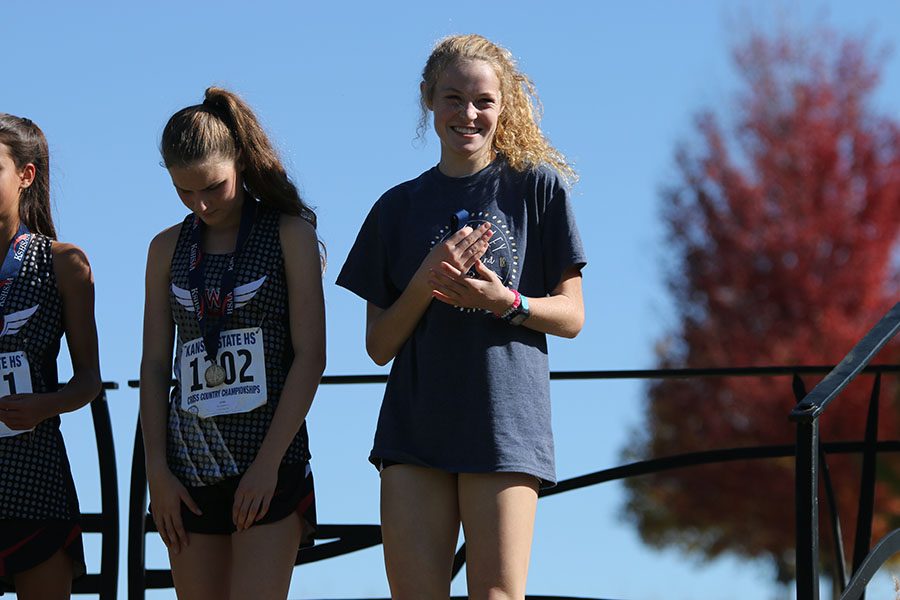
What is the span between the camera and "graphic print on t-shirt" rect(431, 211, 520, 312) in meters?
2.80

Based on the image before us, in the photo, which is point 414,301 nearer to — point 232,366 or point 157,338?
point 232,366

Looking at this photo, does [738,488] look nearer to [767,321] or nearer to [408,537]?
[767,321]

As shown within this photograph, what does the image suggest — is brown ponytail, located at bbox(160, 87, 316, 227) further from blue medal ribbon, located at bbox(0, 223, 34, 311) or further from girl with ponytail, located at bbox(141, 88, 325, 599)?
blue medal ribbon, located at bbox(0, 223, 34, 311)

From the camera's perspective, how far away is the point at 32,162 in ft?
10.6

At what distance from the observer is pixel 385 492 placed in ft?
9.00

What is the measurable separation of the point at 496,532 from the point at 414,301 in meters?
0.48

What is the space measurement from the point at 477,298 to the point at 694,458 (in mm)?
1442

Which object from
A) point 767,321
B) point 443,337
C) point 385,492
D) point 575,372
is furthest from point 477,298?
point 767,321

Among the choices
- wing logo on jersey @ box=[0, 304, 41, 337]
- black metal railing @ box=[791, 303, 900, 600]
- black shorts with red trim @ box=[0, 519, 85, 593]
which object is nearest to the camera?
black metal railing @ box=[791, 303, 900, 600]

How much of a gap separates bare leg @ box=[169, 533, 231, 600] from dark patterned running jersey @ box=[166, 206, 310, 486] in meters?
0.12

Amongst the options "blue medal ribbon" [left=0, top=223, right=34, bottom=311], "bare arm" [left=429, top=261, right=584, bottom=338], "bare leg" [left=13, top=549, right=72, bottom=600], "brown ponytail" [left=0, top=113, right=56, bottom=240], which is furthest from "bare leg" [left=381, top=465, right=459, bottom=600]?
"brown ponytail" [left=0, top=113, right=56, bottom=240]

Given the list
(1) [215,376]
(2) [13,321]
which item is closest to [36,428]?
(2) [13,321]

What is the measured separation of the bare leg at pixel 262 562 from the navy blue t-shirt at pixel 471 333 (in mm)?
250

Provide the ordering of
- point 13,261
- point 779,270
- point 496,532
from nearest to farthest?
point 496,532 → point 13,261 → point 779,270
